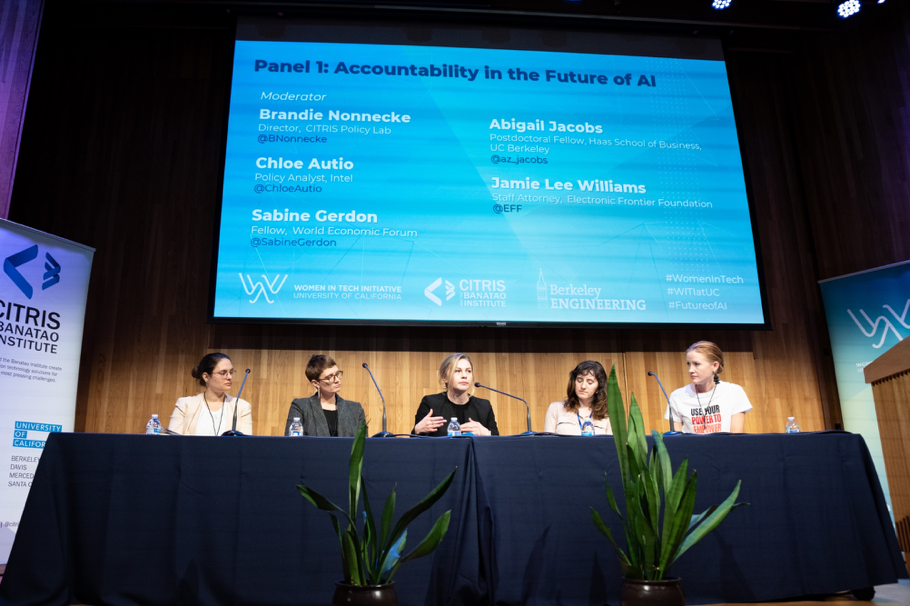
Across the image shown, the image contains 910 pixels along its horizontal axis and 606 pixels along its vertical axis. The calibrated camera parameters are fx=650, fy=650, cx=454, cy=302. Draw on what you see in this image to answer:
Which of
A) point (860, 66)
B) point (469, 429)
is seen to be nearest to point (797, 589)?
point (469, 429)

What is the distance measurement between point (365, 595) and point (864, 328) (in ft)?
12.9

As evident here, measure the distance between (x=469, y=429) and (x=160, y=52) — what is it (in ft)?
12.5

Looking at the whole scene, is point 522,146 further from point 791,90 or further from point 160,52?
point 160,52

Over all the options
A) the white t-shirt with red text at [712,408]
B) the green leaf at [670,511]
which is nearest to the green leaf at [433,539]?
the green leaf at [670,511]

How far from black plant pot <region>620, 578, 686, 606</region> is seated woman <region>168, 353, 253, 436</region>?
2183 mm

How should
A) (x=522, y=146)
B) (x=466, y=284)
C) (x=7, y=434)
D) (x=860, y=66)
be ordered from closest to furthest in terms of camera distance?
(x=7, y=434), (x=466, y=284), (x=522, y=146), (x=860, y=66)

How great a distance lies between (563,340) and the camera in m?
4.45

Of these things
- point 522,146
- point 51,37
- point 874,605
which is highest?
point 51,37

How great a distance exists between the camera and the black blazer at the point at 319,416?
3264mm

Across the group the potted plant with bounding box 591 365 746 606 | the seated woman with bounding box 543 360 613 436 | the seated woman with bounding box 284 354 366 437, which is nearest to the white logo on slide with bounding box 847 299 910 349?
the seated woman with bounding box 543 360 613 436

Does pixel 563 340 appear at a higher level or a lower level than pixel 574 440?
higher

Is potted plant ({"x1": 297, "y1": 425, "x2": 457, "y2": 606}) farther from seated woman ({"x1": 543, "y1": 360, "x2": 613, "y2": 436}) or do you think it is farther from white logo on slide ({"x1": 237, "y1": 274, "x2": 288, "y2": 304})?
white logo on slide ({"x1": 237, "y1": 274, "x2": 288, "y2": 304})

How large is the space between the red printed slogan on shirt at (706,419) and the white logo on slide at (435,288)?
157cm

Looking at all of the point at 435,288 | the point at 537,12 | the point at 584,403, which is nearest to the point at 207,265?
the point at 435,288
